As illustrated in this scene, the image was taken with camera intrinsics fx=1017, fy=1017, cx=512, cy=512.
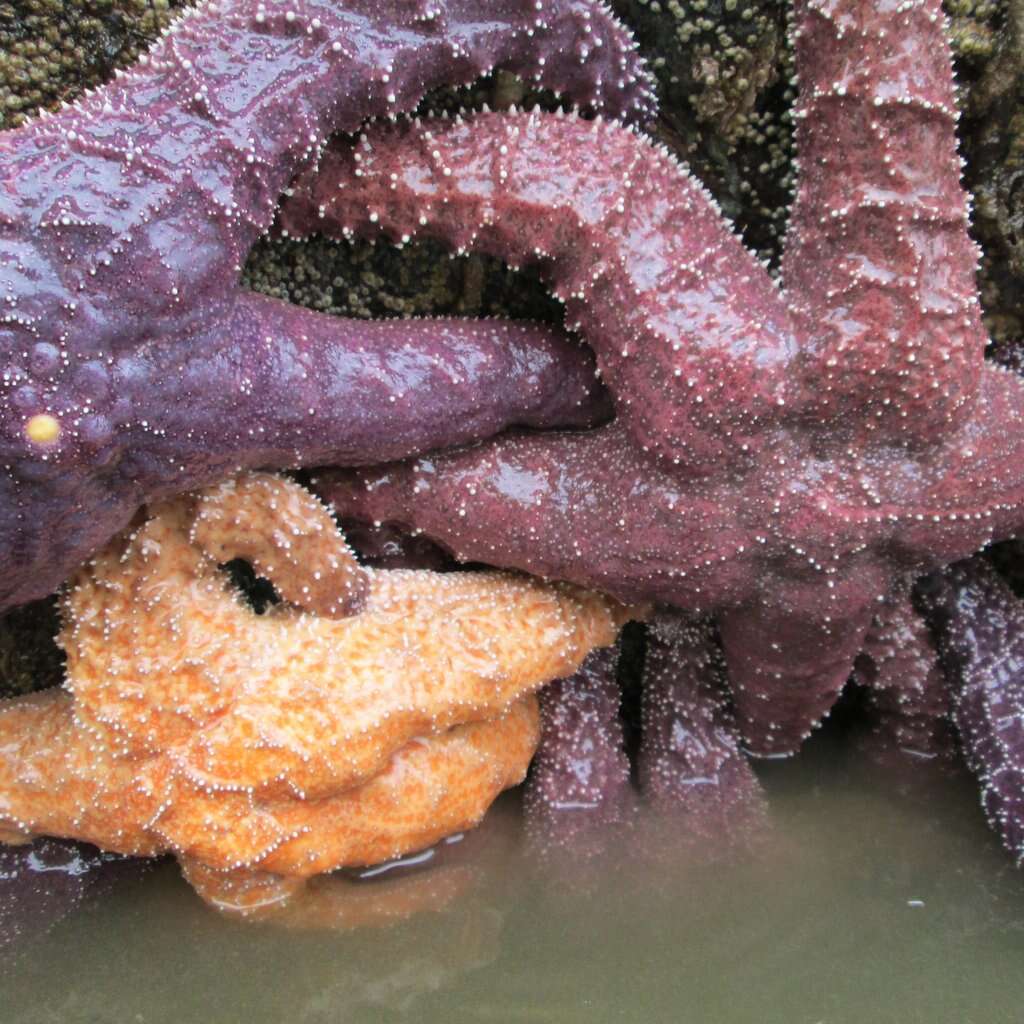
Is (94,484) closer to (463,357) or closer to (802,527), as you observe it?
(463,357)

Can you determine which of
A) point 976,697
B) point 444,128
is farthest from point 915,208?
point 976,697

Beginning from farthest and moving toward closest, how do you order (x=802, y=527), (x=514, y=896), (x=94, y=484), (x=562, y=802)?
(x=562, y=802)
(x=514, y=896)
(x=802, y=527)
(x=94, y=484)

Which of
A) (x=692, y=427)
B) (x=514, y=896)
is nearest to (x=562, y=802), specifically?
(x=514, y=896)

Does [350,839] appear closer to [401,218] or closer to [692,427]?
[692,427]

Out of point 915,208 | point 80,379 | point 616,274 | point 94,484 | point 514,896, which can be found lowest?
point 514,896

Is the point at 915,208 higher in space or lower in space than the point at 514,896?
higher

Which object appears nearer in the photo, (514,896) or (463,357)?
(463,357)

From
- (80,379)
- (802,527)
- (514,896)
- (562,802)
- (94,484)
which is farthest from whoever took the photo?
(562,802)
